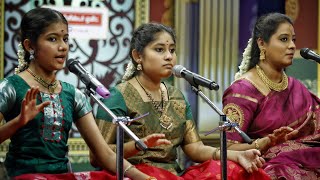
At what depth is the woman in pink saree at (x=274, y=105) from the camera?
177 inches

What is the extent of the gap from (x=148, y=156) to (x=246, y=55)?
1.17 metres

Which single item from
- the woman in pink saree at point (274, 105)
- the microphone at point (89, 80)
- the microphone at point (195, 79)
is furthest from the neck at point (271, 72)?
the microphone at point (89, 80)

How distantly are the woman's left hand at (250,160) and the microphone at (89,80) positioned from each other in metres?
1.13

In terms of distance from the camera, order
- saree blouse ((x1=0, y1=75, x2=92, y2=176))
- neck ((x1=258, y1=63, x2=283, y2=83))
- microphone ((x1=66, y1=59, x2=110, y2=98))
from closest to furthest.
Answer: microphone ((x1=66, y1=59, x2=110, y2=98)), saree blouse ((x1=0, y1=75, x2=92, y2=176)), neck ((x1=258, y1=63, x2=283, y2=83))

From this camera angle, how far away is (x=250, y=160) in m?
4.09

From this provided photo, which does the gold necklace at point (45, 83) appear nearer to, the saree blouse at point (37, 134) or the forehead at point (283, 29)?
the saree blouse at point (37, 134)

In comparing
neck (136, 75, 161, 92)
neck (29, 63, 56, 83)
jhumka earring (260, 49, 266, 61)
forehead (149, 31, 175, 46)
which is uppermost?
forehead (149, 31, 175, 46)

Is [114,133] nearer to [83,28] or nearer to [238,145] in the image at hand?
[238,145]

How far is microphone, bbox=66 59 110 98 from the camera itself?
10.7ft

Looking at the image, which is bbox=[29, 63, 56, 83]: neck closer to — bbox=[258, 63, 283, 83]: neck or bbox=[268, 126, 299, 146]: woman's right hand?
bbox=[268, 126, 299, 146]: woman's right hand

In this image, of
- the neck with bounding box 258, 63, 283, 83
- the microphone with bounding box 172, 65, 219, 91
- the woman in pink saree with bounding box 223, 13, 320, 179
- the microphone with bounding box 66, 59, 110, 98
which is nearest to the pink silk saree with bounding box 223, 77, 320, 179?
the woman in pink saree with bounding box 223, 13, 320, 179

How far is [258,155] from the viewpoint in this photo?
4.03 metres

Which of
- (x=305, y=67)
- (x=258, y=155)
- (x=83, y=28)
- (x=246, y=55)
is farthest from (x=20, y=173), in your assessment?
(x=305, y=67)

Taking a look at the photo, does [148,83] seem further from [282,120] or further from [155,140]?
[282,120]
